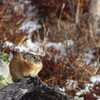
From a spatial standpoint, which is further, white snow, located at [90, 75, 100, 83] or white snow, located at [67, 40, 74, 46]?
white snow, located at [67, 40, 74, 46]

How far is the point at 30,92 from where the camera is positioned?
337 centimetres

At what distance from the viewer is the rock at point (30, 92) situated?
3316mm

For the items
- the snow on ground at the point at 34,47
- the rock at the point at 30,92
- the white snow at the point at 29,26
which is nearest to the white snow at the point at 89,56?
the snow on ground at the point at 34,47

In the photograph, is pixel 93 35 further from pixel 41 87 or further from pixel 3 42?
pixel 41 87

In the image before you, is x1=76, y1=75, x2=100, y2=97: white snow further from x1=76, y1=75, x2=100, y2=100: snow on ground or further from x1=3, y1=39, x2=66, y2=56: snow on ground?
x1=3, y1=39, x2=66, y2=56: snow on ground

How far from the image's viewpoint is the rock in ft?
10.9

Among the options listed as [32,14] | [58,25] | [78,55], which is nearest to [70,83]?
[78,55]

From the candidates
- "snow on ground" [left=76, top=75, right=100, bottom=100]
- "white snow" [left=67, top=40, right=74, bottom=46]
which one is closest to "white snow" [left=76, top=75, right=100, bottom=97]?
"snow on ground" [left=76, top=75, right=100, bottom=100]

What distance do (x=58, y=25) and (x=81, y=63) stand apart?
230cm

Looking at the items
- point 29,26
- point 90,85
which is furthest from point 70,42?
point 90,85

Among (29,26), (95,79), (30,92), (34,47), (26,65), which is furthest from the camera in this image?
(29,26)

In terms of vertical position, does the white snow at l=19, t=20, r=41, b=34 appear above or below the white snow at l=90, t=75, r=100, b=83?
above

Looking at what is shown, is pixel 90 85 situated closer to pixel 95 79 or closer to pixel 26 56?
pixel 95 79

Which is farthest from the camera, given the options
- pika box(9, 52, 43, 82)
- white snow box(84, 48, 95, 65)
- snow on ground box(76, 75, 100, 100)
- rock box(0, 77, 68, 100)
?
white snow box(84, 48, 95, 65)
